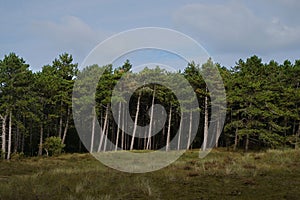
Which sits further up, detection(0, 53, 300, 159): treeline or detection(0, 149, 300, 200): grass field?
detection(0, 53, 300, 159): treeline

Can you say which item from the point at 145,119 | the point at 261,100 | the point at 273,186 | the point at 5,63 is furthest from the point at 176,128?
the point at 273,186

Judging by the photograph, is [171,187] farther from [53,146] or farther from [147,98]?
[147,98]

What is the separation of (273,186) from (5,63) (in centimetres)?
3464

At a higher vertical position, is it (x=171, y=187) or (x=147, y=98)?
(x=147, y=98)

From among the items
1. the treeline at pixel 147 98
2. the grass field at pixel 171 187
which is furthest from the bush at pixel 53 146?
the grass field at pixel 171 187

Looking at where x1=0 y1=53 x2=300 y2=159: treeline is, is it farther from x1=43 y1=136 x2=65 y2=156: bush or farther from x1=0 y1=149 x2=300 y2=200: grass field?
x1=0 y1=149 x2=300 y2=200: grass field

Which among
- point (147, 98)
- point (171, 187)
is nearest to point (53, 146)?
point (147, 98)

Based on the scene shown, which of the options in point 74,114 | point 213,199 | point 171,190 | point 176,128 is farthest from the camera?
point 176,128

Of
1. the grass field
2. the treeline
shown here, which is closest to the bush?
the treeline

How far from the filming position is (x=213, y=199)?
1070cm

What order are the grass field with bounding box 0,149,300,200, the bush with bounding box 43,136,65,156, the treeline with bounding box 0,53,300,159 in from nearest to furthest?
the grass field with bounding box 0,149,300,200 < the treeline with bounding box 0,53,300,159 < the bush with bounding box 43,136,65,156

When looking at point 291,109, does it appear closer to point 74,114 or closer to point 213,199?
point 74,114

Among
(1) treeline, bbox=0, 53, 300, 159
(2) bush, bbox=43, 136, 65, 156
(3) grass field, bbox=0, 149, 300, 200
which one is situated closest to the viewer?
(3) grass field, bbox=0, 149, 300, 200

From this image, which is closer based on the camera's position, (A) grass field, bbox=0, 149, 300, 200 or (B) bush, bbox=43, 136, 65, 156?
(A) grass field, bbox=0, 149, 300, 200
